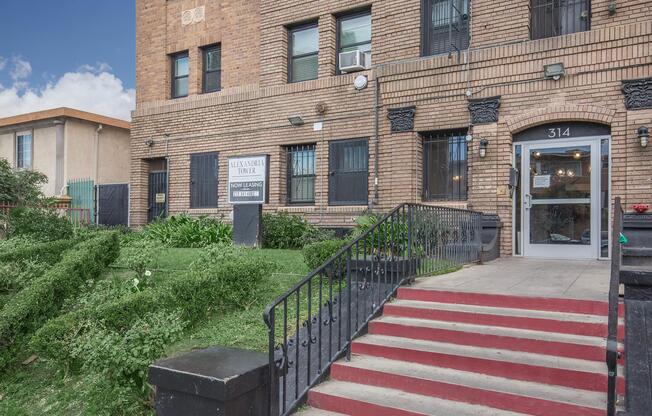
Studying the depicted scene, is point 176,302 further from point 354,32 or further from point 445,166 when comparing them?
point 354,32

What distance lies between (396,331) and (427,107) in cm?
616

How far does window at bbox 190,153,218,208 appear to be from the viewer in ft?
44.3

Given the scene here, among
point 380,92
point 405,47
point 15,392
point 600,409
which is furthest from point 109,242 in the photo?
point 600,409

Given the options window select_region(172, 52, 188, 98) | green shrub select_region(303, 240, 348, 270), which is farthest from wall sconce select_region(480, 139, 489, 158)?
window select_region(172, 52, 188, 98)

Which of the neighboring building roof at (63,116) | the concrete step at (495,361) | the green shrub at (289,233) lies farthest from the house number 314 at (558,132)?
the neighboring building roof at (63,116)

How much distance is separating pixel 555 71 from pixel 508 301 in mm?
5314

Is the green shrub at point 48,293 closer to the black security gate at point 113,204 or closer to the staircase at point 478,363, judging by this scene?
the staircase at point 478,363

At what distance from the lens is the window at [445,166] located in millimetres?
10086

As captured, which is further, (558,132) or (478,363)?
(558,132)

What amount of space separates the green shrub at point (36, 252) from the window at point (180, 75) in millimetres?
6474

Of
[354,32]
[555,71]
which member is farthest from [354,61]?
[555,71]

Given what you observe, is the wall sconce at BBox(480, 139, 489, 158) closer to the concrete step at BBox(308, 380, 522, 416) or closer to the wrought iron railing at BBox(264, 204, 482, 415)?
the wrought iron railing at BBox(264, 204, 482, 415)

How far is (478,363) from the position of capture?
4344 mm

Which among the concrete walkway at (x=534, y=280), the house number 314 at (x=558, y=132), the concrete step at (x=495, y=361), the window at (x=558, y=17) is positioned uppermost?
the window at (x=558, y=17)
